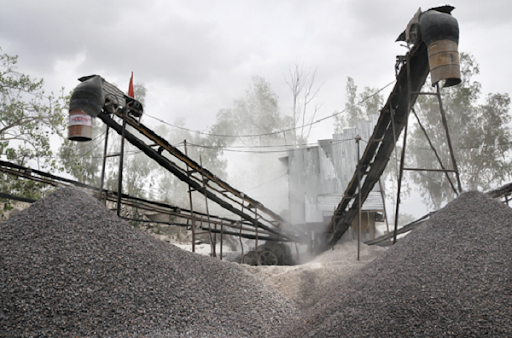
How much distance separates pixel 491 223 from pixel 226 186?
20.0 feet

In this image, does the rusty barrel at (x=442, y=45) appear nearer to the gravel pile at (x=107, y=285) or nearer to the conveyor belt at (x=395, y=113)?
the conveyor belt at (x=395, y=113)

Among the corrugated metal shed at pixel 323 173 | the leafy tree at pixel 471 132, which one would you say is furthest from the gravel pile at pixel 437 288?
the leafy tree at pixel 471 132

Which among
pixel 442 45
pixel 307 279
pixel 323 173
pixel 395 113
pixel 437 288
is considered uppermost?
pixel 442 45

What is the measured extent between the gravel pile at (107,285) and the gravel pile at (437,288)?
1029 millimetres

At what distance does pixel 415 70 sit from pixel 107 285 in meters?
6.72

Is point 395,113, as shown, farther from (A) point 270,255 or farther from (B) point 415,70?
(A) point 270,255

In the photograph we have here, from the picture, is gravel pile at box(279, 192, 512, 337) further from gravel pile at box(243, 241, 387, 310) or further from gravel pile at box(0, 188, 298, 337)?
gravel pile at box(243, 241, 387, 310)

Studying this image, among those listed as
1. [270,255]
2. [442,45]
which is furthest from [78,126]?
[270,255]

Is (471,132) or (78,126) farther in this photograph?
(471,132)

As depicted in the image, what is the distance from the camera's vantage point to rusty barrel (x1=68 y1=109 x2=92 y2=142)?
6844mm

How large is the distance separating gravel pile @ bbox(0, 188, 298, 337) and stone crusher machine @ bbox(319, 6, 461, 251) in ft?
14.2

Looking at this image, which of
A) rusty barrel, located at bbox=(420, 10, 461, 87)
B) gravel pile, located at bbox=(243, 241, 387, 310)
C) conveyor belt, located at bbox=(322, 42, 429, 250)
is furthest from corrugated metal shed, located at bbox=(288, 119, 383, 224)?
rusty barrel, located at bbox=(420, 10, 461, 87)

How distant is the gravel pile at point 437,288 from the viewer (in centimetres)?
352

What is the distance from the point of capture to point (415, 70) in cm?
733
